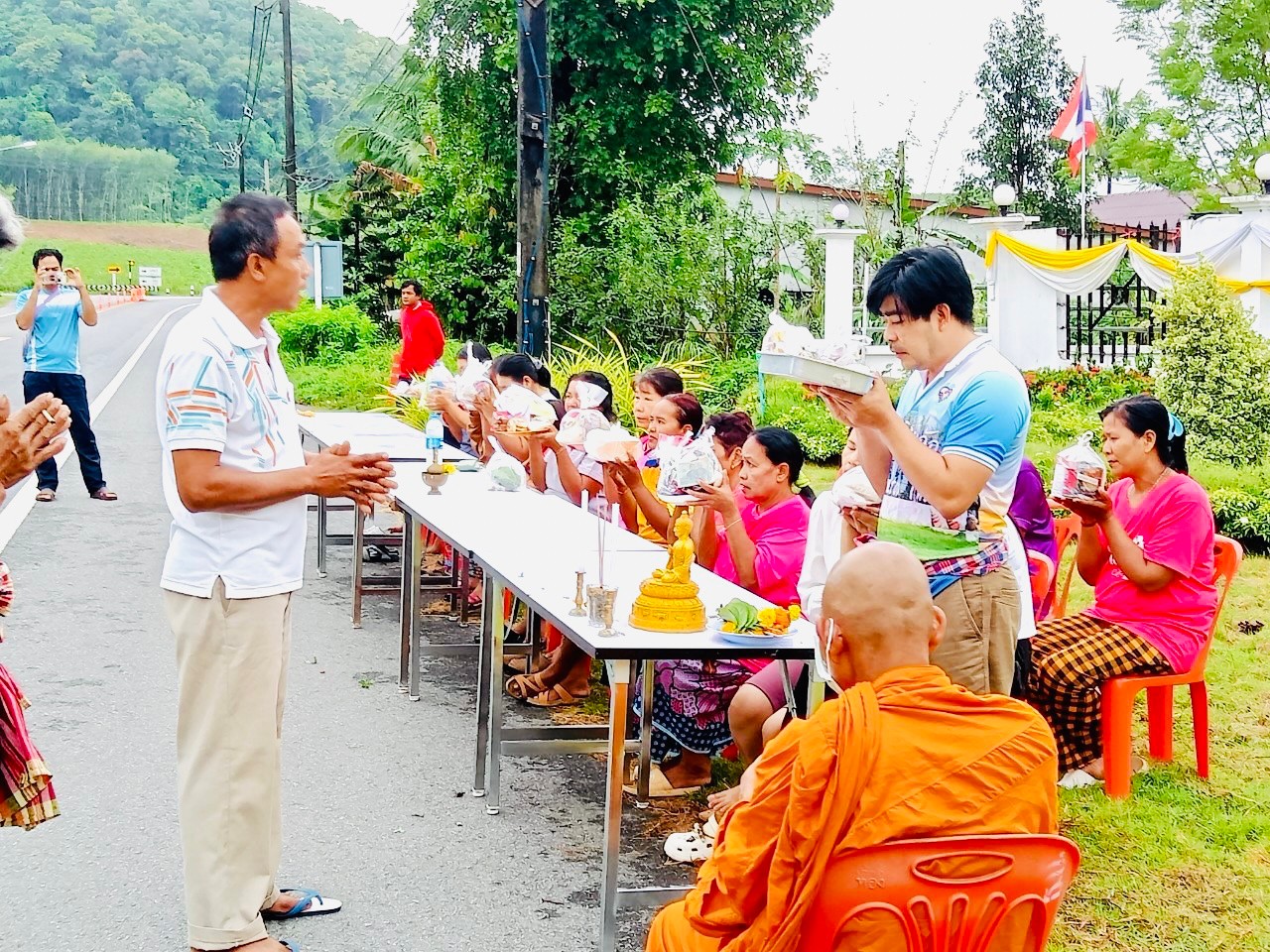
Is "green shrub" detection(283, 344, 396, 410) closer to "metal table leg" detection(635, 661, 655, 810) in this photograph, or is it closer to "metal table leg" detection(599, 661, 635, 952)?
"metal table leg" detection(635, 661, 655, 810)

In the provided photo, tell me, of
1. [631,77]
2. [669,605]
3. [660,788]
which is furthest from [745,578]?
[631,77]

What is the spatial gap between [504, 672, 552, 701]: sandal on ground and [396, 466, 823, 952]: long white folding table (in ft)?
0.95

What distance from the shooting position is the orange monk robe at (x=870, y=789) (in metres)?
2.12

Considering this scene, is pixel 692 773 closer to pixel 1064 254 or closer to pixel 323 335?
pixel 1064 254

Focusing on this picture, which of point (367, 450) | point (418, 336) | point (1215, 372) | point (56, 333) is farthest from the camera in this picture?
point (418, 336)

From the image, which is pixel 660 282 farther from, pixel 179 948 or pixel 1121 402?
pixel 179 948

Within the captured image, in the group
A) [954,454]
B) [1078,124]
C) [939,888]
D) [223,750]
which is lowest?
[223,750]

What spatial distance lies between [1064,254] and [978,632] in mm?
13282

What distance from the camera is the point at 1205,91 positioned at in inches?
1003

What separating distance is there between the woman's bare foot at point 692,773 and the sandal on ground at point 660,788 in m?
0.02

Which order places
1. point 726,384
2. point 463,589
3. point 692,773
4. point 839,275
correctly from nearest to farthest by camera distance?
point 692,773
point 463,589
point 726,384
point 839,275

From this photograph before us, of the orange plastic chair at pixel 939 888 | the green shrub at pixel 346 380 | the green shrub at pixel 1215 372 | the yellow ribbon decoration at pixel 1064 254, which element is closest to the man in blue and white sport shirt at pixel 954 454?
the orange plastic chair at pixel 939 888

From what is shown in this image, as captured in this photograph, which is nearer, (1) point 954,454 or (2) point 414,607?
(1) point 954,454

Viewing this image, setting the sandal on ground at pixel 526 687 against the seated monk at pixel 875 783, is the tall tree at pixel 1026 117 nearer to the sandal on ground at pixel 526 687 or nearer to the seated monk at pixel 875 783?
the sandal on ground at pixel 526 687
